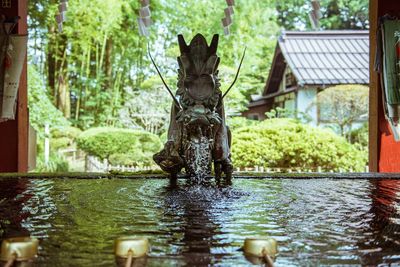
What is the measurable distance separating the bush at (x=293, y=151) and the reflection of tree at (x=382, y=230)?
6647mm

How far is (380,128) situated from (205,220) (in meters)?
4.18

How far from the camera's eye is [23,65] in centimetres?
529

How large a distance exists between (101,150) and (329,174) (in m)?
8.60

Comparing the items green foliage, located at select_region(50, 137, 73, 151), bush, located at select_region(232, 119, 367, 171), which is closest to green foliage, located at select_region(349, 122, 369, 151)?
bush, located at select_region(232, 119, 367, 171)

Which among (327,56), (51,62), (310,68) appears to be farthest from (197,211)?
(51,62)

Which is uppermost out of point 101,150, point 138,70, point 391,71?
point 138,70

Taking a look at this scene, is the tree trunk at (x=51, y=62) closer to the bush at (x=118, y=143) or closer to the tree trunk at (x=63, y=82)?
the tree trunk at (x=63, y=82)

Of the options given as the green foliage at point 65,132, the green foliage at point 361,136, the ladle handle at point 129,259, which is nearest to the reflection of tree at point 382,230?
the ladle handle at point 129,259

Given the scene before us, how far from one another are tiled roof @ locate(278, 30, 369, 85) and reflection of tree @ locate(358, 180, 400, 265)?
1140 centimetres

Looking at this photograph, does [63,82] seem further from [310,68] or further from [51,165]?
[310,68]

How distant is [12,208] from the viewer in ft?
7.00

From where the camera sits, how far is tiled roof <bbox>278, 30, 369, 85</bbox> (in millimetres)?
14055

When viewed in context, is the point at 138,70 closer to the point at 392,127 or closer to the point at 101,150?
the point at 101,150

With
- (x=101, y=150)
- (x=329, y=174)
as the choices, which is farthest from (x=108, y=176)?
(x=101, y=150)
